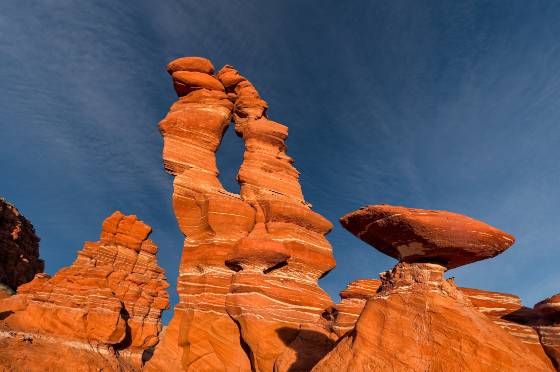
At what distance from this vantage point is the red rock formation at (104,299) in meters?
30.0

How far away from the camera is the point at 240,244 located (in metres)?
19.5

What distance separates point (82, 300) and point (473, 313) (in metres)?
31.8

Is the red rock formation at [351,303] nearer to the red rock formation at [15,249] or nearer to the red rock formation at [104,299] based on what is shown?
the red rock formation at [104,299]

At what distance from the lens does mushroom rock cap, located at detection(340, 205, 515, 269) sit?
10.3 meters

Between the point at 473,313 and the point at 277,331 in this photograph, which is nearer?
the point at 473,313

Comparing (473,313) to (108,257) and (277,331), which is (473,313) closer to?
(277,331)

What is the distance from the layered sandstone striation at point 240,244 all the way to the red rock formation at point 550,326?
24.9 ft

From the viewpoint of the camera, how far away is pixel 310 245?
21.7 m

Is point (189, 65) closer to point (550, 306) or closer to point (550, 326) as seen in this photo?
point (550, 306)

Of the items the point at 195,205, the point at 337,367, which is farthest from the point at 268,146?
the point at 337,367

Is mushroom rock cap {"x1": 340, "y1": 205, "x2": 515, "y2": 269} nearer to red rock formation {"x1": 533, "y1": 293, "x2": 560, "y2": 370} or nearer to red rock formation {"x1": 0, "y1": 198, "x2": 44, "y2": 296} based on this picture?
red rock formation {"x1": 533, "y1": 293, "x2": 560, "y2": 370}

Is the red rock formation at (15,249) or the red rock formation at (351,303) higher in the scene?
the red rock formation at (15,249)

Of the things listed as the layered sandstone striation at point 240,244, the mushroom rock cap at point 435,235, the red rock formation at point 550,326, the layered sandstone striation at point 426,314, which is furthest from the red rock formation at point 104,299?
the red rock formation at point 550,326

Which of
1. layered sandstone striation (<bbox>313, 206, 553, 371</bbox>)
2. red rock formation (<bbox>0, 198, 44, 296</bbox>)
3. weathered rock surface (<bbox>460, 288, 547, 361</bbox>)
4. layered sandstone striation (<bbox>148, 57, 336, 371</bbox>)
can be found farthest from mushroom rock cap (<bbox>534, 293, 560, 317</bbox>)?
red rock formation (<bbox>0, 198, 44, 296</bbox>)
